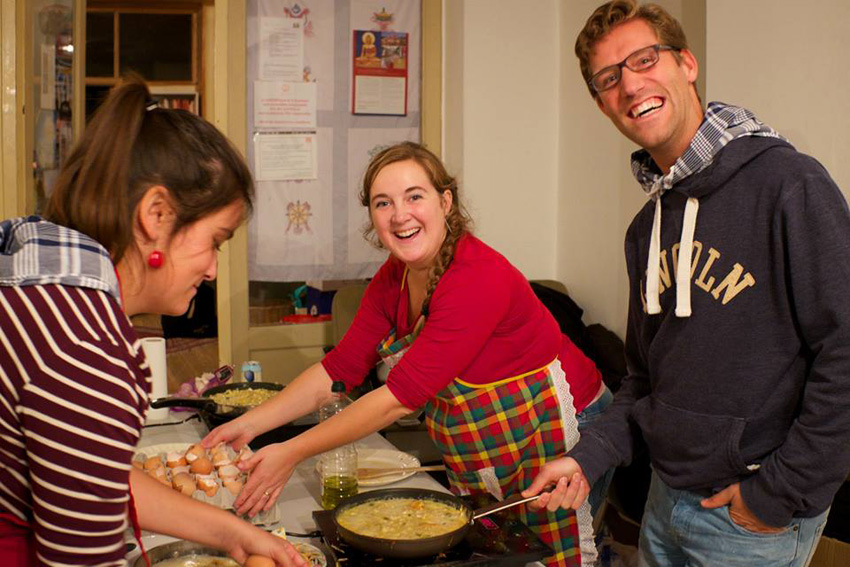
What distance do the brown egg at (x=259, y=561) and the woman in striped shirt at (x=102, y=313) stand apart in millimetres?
14

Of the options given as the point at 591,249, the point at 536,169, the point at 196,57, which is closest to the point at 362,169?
the point at 536,169

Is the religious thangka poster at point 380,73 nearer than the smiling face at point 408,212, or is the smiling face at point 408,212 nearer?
the smiling face at point 408,212

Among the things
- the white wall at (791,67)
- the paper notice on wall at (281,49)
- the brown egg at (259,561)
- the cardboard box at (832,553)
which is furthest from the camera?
the paper notice on wall at (281,49)

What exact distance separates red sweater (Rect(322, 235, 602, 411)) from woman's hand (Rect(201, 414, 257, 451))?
1.03 ft

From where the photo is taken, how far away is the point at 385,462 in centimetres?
213

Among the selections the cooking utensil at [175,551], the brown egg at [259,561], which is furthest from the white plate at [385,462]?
the brown egg at [259,561]

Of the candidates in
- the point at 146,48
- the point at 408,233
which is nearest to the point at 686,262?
the point at 408,233

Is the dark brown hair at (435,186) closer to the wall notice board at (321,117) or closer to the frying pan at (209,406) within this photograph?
the frying pan at (209,406)

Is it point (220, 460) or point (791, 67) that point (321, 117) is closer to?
point (791, 67)

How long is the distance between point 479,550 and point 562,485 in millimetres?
306

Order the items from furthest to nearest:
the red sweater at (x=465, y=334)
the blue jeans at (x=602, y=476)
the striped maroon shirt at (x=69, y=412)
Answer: the blue jeans at (x=602, y=476) → the red sweater at (x=465, y=334) → the striped maroon shirt at (x=69, y=412)

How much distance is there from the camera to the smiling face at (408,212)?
2072mm

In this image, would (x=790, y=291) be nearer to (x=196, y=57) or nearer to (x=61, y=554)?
(x=61, y=554)

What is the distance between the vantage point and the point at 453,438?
208 centimetres
